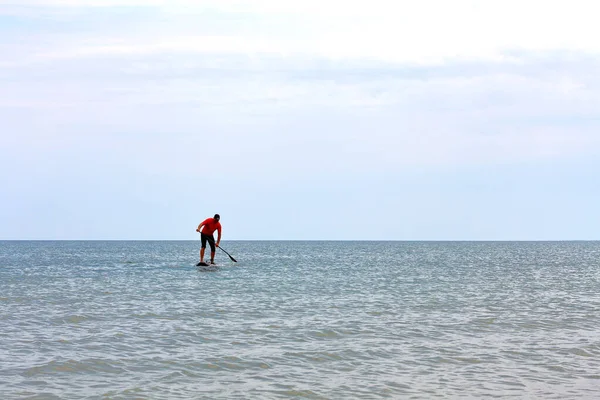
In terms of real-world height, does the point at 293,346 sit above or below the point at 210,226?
below

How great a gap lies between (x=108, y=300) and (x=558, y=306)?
12.3m

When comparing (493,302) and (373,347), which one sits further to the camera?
(493,302)

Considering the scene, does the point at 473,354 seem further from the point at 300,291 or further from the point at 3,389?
the point at 300,291

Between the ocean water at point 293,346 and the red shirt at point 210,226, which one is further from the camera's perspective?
the red shirt at point 210,226

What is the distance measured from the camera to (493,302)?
2052 centimetres

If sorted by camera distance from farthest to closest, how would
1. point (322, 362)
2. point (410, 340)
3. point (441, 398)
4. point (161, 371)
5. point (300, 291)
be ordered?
point (300, 291) → point (410, 340) → point (322, 362) → point (161, 371) → point (441, 398)

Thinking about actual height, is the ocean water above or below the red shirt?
below

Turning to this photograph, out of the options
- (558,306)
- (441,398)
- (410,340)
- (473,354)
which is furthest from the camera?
(558,306)

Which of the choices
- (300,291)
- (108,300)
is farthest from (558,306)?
(108,300)

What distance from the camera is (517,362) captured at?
36.4ft

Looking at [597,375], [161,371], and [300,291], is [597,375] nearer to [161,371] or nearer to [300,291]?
[161,371]

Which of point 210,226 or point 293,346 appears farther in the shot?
point 210,226

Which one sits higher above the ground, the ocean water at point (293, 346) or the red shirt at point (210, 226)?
the red shirt at point (210, 226)

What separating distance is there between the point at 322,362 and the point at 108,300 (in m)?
10.4
